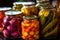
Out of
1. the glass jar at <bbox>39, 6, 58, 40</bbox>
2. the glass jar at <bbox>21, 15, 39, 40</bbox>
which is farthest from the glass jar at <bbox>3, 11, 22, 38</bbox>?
the glass jar at <bbox>39, 6, 58, 40</bbox>

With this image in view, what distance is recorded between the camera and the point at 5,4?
154 cm

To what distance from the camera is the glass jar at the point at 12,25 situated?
0.96 m

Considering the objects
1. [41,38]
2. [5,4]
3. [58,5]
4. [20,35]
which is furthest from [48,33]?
[5,4]

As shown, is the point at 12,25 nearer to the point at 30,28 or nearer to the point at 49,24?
the point at 30,28

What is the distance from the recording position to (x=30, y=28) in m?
0.93

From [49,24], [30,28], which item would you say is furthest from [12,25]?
[49,24]

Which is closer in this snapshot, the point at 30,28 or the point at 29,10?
the point at 30,28

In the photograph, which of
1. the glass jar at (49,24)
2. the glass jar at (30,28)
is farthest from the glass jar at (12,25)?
the glass jar at (49,24)

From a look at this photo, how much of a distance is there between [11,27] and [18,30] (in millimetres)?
46

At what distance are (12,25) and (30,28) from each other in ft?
0.35

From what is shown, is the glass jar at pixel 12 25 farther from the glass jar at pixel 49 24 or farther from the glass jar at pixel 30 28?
the glass jar at pixel 49 24

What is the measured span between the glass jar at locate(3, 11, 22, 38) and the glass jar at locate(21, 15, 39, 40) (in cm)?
4

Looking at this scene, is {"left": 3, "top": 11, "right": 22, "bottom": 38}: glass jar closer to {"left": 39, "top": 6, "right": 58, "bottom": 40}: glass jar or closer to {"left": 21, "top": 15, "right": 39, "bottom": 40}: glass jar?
{"left": 21, "top": 15, "right": 39, "bottom": 40}: glass jar

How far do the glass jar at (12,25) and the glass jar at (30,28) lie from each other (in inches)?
1.4
